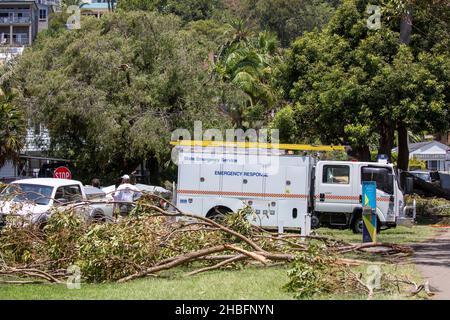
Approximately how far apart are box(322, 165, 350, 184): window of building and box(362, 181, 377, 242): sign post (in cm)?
A: 619

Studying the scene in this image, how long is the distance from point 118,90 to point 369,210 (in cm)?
2058

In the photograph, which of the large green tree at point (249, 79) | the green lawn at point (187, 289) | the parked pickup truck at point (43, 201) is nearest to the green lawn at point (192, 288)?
the green lawn at point (187, 289)

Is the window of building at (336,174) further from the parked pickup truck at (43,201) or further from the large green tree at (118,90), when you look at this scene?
the large green tree at (118,90)

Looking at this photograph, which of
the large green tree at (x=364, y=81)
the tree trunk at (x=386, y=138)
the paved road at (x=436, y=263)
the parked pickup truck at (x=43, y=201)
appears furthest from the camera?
the tree trunk at (x=386, y=138)

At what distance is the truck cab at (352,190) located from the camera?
75.6ft

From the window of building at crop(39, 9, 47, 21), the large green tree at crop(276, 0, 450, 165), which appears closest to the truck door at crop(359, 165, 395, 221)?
the large green tree at crop(276, 0, 450, 165)

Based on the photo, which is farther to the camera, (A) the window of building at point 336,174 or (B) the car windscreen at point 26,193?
(A) the window of building at point 336,174

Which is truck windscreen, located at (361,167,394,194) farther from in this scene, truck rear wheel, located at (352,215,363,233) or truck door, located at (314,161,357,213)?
truck rear wheel, located at (352,215,363,233)

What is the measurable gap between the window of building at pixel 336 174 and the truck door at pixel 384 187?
0.50 metres

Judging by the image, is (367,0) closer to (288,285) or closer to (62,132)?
(62,132)

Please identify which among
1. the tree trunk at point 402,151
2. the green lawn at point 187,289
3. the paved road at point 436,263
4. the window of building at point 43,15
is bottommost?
the paved road at point 436,263

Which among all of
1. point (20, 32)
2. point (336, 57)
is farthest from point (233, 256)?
point (20, 32)

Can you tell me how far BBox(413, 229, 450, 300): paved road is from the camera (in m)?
11.6

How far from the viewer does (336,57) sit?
101ft
